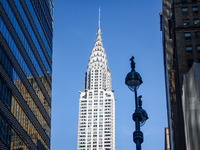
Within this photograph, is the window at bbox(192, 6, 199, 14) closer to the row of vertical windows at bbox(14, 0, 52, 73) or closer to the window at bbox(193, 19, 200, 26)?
the window at bbox(193, 19, 200, 26)

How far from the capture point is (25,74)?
7081 cm

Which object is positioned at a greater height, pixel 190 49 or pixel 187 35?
pixel 187 35

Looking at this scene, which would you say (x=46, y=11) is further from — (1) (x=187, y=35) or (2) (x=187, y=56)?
(2) (x=187, y=56)

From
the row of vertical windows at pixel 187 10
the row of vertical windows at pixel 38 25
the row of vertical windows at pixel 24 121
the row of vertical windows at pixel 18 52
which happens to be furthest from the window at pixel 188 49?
the row of vertical windows at pixel 24 121

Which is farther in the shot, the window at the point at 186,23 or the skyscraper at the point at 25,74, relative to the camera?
the window at the point at 186,23

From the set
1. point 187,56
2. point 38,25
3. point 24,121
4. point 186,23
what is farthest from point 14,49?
point 186,23

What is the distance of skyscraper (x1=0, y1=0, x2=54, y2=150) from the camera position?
59750 millimetres

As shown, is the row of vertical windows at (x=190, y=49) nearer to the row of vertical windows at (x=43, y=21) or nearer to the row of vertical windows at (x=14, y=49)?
the row of vertical windows at (x=14, y=49)

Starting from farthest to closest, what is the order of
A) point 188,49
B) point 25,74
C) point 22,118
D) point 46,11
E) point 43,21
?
point 46,11, point 43,21, point 188,49, point 25,74, point 22,118

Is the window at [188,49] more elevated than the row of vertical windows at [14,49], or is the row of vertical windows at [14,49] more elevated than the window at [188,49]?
the window at [188,49]

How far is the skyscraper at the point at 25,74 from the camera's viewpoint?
196ft

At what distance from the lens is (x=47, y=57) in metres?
89.8

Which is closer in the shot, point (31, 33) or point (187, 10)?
point (31, 33)

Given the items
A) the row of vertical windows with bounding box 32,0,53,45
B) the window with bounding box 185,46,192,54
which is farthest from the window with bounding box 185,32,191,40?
the row of vertical windows with bounding box 32,0,53,45
